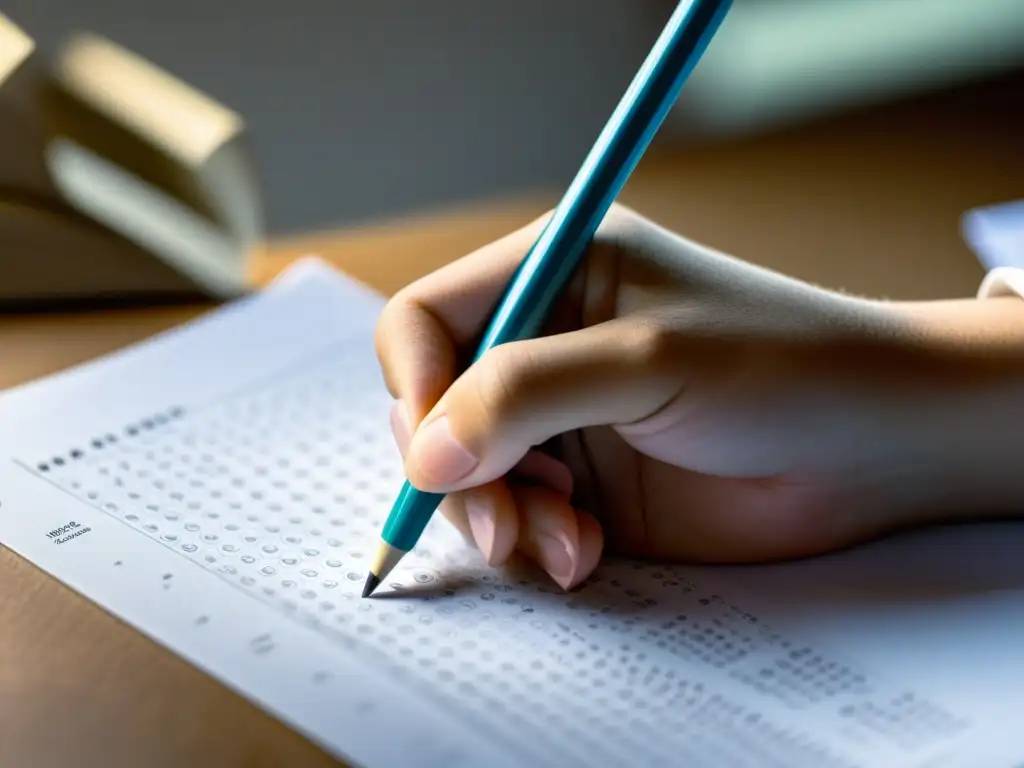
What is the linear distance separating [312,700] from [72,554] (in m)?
0.13

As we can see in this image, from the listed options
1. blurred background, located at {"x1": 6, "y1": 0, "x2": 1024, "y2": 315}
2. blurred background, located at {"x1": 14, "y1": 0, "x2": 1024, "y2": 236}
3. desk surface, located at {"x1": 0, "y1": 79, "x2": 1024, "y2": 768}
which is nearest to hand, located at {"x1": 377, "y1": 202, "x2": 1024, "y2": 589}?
desk surface, located at {"x1": 0, "y1": 79, "x2": 1024, "y2": 768}

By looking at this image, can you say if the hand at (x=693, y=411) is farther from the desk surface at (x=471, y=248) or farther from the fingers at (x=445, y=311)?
the desk surface at (x=471, y=248)

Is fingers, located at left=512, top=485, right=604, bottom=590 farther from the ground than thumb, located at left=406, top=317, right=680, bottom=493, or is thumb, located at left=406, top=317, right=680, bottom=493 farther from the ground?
thumb, located at left=406, top=317, right=680, bottom=493

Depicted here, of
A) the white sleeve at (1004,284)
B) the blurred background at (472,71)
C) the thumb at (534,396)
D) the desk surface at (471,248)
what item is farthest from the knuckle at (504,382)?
the blurred background at (472,71)

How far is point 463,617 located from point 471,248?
380 mm

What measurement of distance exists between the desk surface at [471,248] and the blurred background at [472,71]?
172mm

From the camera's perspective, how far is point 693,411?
1.54 feet

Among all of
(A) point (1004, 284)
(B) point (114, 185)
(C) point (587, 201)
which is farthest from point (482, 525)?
(B) point (114, 185)

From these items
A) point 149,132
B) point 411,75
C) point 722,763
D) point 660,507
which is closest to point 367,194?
point 411,75

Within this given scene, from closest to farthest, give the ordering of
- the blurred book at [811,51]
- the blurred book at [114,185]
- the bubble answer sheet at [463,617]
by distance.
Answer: the bubble answer sheet at [463,617], the blurred book at [114,185], the blurred book at [811,51]

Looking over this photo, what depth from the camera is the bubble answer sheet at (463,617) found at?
1.30 ft

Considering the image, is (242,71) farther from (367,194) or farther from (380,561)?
(380,561)

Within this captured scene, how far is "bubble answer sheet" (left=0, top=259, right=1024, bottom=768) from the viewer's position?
1.30ft

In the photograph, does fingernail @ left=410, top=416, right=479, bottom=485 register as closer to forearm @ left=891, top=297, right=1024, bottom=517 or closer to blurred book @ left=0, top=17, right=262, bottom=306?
forearm @ left=891, top=297, right=1024, bottom=517
